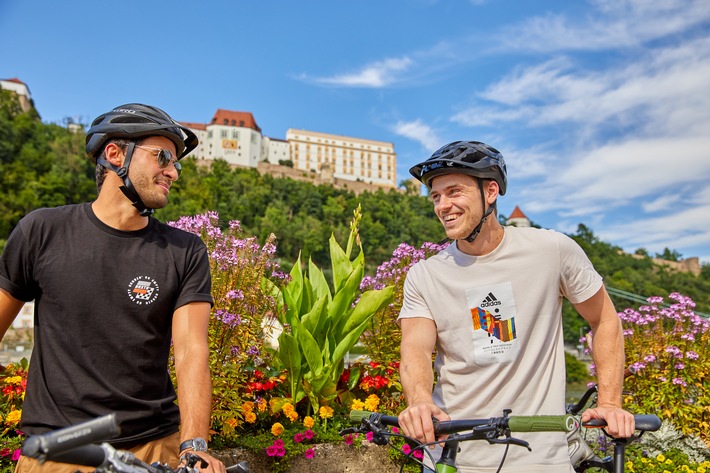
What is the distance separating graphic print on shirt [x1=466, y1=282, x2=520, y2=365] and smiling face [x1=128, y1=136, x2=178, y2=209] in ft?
4.02

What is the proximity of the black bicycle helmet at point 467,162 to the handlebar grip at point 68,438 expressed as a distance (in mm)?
1623

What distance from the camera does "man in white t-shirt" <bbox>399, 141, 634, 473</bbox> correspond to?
2.16m

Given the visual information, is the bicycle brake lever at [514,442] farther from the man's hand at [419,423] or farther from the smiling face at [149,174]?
the smiling face at [149,174]

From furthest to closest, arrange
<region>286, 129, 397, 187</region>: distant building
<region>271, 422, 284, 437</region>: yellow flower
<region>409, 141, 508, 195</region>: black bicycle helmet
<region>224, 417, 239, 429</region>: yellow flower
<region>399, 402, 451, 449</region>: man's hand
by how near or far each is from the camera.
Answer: <region>286, 129, 397, 187</region>: distant building < <region>271, 422, 284, 437</region>: yellow flower < <region>224, 417, 239, 429</region>: yellow flower < <region>409, 141, 508, 195</region>: black bicycle helmet < <region>399, 402, 451, 449</region>: man's hand

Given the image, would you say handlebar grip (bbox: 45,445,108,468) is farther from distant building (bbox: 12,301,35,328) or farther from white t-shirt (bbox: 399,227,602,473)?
distant building (bbox: 12,301,35,328)

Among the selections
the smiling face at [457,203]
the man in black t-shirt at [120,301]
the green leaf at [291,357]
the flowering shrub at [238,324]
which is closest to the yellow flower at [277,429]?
the flowering shrub at [238,324]

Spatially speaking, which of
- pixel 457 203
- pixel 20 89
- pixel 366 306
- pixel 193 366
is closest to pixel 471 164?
pixel 457 203

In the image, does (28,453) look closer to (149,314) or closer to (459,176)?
(149,314)

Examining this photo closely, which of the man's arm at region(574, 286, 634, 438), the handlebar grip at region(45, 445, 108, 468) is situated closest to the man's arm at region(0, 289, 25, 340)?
the handlebar grip at region(45, 445, 108, 468)

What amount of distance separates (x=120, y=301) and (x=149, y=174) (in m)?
0.49

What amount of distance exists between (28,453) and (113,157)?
1532 mm

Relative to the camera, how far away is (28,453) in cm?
100

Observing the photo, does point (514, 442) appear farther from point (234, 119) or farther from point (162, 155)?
point (234, 119)

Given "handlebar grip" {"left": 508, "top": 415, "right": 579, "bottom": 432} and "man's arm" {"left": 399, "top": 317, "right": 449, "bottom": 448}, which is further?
"man's arm" {"left": 399, "top": 317, "right": 449, "bottom": 448}
